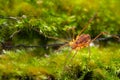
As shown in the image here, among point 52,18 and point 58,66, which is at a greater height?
point 52,18

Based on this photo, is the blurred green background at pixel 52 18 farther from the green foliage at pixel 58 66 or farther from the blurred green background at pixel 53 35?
the green foliage at pixel 58 66

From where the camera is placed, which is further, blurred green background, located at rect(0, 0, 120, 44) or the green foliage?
blurred green background, located at rect(0, 0, 120, 44)

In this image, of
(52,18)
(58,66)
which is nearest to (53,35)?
(52,18)

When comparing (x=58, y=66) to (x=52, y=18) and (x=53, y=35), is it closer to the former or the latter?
(x=53, y=35)

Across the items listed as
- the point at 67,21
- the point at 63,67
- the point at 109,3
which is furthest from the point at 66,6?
the point at 63,67

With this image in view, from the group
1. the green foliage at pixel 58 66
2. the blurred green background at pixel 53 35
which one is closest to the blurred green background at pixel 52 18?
the blurred green background at pixel 53 35

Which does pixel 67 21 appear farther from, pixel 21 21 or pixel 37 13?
pixel 21 21

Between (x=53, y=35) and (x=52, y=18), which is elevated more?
(x=52, y=18)

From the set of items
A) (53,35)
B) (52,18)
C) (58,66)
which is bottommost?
(58,66)

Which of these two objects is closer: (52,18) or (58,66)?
(58,66)

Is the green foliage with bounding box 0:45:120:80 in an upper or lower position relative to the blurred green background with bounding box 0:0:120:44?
lower

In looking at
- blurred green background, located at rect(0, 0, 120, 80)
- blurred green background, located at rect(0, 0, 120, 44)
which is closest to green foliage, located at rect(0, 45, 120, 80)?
blurred green background, located at rect(0, 0, 120, 80)

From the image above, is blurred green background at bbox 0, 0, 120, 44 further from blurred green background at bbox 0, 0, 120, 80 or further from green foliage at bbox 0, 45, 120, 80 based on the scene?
green foliage at bbox 0, 45, 120, 80
